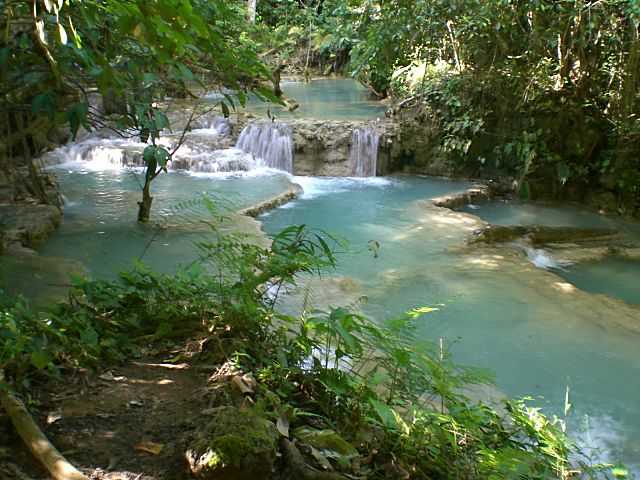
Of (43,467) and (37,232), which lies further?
(37,232)

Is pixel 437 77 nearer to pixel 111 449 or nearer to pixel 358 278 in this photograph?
pixel 358 278

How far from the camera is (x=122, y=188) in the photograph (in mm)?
9148

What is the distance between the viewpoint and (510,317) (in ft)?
18.2

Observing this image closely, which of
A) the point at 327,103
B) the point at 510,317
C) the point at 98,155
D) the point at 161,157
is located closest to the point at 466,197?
the point at 510,317

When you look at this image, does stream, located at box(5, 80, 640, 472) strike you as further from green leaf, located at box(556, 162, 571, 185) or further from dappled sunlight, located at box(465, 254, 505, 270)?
green leaf, located at box(556, 162, 571, 185)

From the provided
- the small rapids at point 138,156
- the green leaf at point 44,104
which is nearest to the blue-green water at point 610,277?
the green leaf at point 44,104

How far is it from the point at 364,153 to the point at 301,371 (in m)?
9.04

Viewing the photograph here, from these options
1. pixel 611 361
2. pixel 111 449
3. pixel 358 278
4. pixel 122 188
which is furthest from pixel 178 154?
pixel 111 449

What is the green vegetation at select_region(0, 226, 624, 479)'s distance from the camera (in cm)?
232

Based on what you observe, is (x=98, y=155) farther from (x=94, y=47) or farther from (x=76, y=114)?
(x=94, y=47)

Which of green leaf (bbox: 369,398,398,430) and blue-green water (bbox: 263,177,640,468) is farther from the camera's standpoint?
blue-green water (bbox: 263,177,640,468)

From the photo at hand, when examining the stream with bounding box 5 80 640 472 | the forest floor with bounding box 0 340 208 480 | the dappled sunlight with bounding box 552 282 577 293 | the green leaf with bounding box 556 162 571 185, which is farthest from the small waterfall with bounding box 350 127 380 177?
the forest floor with bounding box 0 340 208 480

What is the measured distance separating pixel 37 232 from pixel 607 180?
811cm

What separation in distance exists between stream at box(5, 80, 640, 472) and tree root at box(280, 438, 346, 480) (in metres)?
1.46
